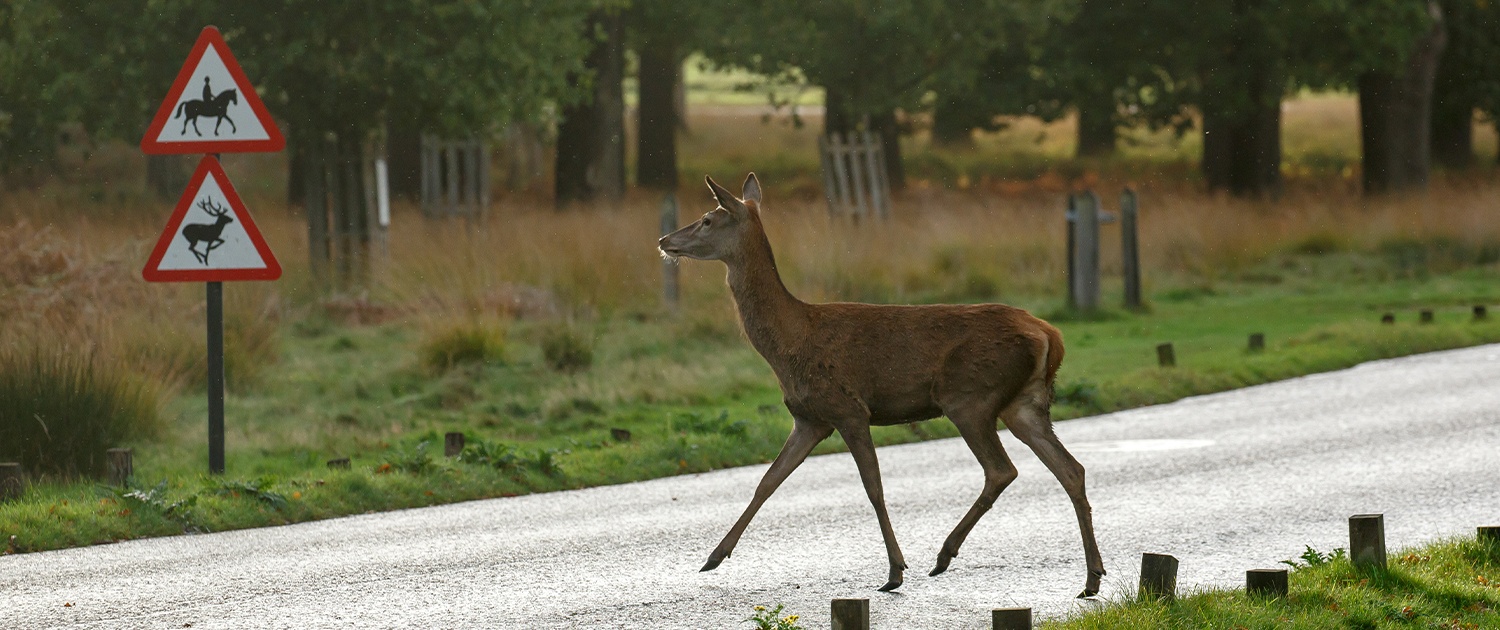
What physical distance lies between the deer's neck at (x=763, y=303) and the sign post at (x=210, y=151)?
3.76 metres

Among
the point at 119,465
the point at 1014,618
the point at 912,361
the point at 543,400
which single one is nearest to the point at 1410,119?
the point at 543,400

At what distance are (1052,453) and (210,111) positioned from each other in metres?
5.55

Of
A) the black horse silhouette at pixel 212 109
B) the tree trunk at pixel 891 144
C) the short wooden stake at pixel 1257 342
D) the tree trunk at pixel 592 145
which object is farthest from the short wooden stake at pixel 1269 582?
the tree trunk at pixel 891 144

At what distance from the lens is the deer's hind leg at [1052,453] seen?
7520 millimetres

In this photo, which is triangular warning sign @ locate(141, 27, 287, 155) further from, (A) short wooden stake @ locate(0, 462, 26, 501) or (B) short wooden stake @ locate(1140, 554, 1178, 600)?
(B) short wooden stake @ locate(1140, 554, 1178, 600)

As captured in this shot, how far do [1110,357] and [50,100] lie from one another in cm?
1382

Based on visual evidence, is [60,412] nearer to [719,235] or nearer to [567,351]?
[719,235]

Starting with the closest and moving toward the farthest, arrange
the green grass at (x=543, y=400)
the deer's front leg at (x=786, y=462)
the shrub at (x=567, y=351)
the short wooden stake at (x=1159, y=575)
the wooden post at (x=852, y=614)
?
the wooden post at (x=852, y=614), the short wooden stake at (x=1159, y=575), the deer's front leg at (x=786, y=462), the green grass at (x=543, y=400), the shrub at (x=567, y=351)

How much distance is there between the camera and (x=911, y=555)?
28.3 ft

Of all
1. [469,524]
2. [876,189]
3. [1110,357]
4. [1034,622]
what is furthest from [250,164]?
[1034,622]

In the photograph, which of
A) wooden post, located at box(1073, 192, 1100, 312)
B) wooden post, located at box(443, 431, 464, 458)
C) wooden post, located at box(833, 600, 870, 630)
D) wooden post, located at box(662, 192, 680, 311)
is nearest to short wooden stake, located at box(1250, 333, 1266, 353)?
wooden post, located at box(1073, 192, 1100, 312)

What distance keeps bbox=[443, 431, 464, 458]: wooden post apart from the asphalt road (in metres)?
1.15

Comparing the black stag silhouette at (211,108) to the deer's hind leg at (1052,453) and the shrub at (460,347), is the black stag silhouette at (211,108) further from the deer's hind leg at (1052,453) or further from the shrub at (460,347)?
the shrub at (460,347)

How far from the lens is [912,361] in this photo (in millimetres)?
7598
